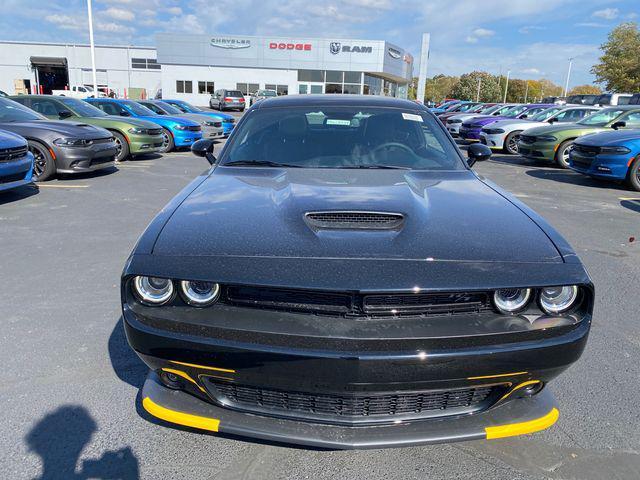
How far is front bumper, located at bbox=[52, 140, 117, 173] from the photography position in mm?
8273

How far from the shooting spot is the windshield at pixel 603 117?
39.8 ft

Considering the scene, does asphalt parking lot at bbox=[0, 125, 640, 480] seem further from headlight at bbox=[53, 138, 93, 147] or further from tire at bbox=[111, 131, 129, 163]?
tire at bbox=[111, 131, 129, 163]

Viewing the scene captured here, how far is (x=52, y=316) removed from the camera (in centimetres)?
343

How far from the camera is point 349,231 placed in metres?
2.06

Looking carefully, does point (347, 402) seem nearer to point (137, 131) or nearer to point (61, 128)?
point (61, 128)

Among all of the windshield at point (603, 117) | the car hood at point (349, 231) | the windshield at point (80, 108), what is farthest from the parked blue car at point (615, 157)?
the windshield at point (80, 108)

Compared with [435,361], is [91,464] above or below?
below

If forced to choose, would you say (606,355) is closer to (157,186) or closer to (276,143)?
(276,143)

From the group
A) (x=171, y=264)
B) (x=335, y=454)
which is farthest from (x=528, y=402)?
(x=171, y=264)

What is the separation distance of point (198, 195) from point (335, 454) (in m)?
1.52

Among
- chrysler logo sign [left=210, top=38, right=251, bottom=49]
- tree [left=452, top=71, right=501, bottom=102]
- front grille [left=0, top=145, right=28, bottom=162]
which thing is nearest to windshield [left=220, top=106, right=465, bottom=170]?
front grille [left=0, top=145, right=28, bottom=162]

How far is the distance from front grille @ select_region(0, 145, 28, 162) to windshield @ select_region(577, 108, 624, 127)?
12.6 metres

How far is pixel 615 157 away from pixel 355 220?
9071 mm

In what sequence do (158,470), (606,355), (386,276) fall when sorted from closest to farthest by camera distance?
(386,276) → (158,470) → (606,355)
